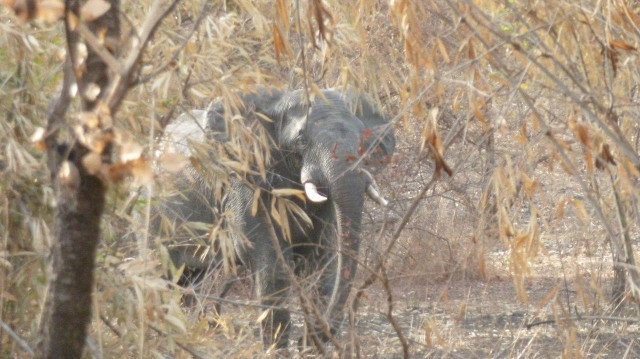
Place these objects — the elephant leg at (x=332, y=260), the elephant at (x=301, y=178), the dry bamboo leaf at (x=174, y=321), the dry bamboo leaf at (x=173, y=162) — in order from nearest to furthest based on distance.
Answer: the dry bamboo leaf at (x=173, y=162)
the dry bamboo leaf at (x=174, y=321)
the elephant leg at (x=332, y=260)
the elephant at (x=301, y=178)

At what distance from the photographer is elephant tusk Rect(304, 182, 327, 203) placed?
5.95m

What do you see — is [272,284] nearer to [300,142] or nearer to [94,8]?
[300,142]

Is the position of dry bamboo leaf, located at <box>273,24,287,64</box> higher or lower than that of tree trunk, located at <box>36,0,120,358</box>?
higher

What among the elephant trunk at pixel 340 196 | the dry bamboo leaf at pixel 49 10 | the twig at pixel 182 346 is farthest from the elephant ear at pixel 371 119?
the dry bamboo leaf at pixel 49 10

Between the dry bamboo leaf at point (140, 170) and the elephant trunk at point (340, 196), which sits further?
the elephant trunk at point (340, 196)

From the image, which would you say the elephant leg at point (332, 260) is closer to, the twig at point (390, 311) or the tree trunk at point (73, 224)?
the twig at point (390, 311)

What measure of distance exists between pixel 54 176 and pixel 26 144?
1638mm

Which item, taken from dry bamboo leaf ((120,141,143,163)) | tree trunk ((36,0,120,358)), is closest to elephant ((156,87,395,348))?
tree trunk ((36,0,120,358))

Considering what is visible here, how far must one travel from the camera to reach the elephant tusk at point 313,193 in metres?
5.95

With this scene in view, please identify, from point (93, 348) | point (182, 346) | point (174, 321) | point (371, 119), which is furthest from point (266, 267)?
point (93, 348)

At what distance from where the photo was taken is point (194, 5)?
2891 mm

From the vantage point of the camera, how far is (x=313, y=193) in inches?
239

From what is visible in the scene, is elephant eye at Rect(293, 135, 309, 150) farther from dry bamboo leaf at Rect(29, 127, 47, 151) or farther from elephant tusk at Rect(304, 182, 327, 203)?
dry bamboo leaf at Rect(29, 127, 47, 151)

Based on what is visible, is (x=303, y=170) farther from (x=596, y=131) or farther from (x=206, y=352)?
(x=596, y=131)
